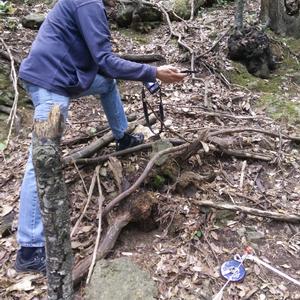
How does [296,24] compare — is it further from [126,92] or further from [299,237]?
[299,237]

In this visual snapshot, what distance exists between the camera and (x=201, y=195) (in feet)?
11.5

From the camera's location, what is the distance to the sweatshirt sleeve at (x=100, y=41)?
104 inches

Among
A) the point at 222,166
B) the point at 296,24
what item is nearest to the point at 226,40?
the point at 296,24

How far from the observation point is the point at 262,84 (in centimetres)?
591

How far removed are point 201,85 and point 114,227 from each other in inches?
118

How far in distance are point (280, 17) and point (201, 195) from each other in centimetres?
515

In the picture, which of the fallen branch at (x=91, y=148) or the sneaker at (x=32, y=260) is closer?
the sneaker at (x=32, y=260)

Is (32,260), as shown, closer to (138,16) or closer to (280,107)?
(280,107)

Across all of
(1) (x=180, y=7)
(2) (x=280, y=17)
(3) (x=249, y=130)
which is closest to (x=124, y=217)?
(3) (x=249, y=130)

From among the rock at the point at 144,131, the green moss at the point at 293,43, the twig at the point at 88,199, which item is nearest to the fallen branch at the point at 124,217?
the twig at the point at 88,199

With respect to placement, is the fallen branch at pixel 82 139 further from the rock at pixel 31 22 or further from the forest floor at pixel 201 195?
the rock at pixel 31 22

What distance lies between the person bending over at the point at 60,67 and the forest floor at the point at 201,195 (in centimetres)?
30

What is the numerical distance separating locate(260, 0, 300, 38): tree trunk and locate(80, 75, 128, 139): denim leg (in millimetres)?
4822

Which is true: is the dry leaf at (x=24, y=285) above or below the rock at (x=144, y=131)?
above
